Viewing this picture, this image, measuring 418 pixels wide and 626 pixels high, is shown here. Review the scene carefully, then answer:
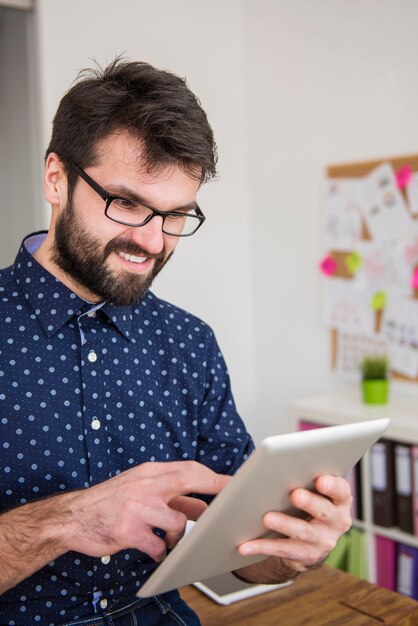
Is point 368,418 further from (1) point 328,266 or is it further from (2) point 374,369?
(1) point 328,266

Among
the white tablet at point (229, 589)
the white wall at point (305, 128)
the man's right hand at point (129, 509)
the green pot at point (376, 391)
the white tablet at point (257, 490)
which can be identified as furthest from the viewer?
the white wall at point (305, 128)

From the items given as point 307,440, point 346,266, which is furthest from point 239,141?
point 307,440

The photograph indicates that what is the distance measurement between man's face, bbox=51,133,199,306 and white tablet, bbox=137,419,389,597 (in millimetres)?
510

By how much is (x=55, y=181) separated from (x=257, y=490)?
0.75 metres

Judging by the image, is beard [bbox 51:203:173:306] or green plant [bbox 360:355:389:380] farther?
green plant [bbox 360:355:389:380]

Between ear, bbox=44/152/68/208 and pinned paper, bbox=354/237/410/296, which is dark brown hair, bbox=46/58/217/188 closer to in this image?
ear, bbox=44/152/68/208

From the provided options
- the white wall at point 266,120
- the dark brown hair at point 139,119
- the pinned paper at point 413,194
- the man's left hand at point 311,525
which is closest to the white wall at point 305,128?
the white wall at point 266,120

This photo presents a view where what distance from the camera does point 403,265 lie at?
2.78 m

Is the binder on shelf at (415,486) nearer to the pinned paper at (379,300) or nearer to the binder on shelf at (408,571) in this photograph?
the binder on shelf at (408,571)

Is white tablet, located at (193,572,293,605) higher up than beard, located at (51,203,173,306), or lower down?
→ lower down

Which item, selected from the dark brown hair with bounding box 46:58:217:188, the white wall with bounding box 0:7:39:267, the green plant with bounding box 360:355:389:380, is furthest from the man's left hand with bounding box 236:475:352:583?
the white wall with bounding box 0:7:39:267

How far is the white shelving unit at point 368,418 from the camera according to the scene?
95.4 inches

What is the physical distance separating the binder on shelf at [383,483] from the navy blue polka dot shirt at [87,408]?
3.50 ft

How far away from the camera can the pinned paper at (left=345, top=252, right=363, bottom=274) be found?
295 cm
